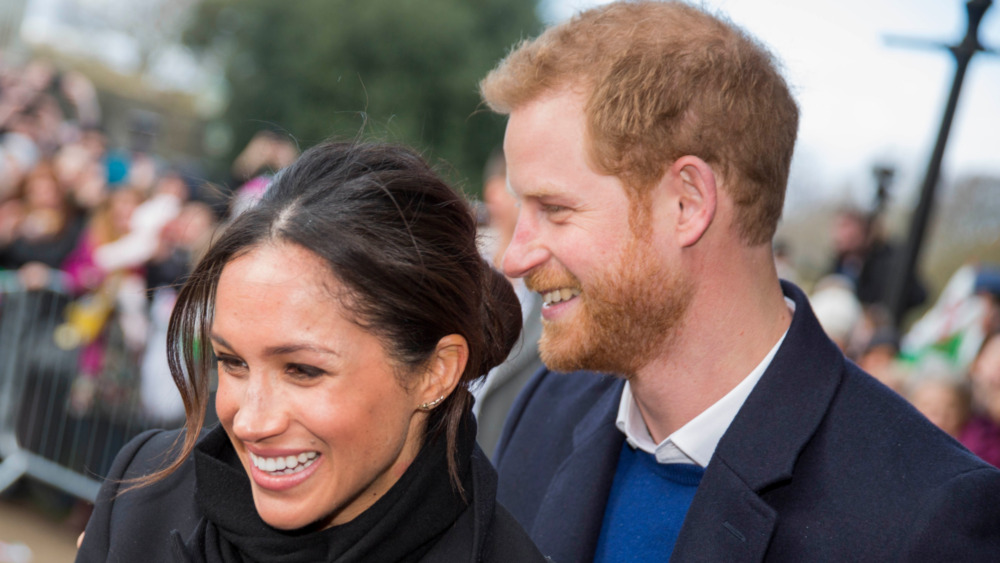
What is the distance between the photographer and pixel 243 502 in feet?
6.75

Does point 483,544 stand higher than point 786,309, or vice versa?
point 786,309

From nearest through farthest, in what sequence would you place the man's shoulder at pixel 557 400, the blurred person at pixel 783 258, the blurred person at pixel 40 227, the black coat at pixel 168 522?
the black coat at pixel 168 522 → the man's shoulder at pixel 557 400 → the blurred person at pixel 40 227 → the blurred person at pixel 783 258

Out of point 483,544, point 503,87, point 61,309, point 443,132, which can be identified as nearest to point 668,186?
point 503,87

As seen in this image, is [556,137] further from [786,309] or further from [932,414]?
[932,414]

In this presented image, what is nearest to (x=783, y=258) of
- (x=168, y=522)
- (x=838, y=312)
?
(x=838, y=312)

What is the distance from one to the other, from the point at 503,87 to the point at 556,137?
26 centimetres

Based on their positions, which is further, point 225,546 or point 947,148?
point 947,148

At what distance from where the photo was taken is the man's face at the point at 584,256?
2348mm

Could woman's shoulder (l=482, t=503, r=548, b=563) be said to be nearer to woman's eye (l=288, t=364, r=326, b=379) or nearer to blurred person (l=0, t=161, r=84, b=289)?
woman's eye (l=288, t=364, r=326, b=379)

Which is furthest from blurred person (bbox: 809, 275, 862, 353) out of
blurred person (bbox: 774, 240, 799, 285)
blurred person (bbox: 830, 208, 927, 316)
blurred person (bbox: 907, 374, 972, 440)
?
blurred person (bbox: 907, 374, 972, 440)

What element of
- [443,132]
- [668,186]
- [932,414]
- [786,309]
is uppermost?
[668,186]

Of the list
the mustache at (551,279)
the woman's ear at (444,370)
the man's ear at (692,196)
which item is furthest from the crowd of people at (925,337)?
the woman's ear at (444,370)

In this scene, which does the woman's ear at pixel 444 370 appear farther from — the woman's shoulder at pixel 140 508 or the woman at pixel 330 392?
the woman's shoulder at pixel 140 508

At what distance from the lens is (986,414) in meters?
4.99
